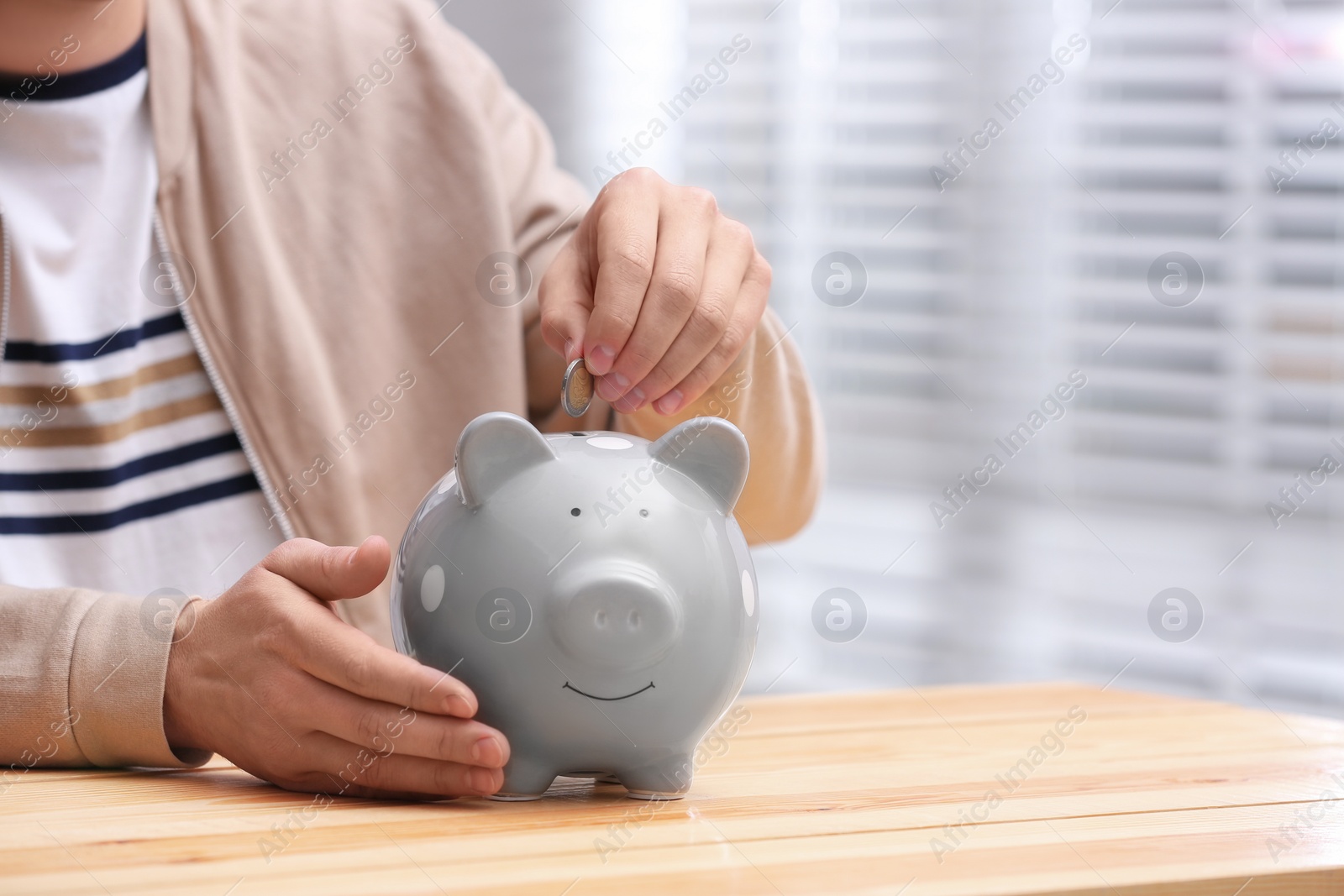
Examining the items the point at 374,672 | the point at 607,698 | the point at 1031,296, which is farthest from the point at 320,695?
the point at 1031,296

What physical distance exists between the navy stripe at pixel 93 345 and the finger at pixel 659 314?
475mm

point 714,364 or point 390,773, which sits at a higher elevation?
point 714,364

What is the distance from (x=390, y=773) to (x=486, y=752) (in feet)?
0.19

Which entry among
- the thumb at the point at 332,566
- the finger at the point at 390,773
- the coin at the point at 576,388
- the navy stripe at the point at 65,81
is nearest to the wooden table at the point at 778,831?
the finger at the point at 390,773

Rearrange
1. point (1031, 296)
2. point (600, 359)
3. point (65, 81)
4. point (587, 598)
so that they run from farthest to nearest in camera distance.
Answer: point (1031, 296) → point (65, 81) → point (600, 359) → point (587, 598)

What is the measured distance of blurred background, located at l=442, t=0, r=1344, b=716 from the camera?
1.56 meters

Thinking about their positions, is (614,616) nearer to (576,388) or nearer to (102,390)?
(576,388)

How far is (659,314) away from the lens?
0.72m

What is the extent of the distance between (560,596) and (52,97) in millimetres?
668

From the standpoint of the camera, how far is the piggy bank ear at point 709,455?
0.66m

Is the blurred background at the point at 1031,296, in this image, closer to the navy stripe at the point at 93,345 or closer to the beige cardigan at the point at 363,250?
the beige cardigan at the point at 363,250

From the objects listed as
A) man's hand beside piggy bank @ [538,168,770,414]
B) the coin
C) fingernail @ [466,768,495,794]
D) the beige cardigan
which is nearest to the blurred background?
the beige cardigan

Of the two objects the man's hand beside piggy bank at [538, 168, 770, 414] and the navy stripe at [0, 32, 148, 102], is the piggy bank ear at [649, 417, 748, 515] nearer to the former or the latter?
the man's hand beside piggy bank at [538, 168, 770, 414]

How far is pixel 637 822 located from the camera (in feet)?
2.02
